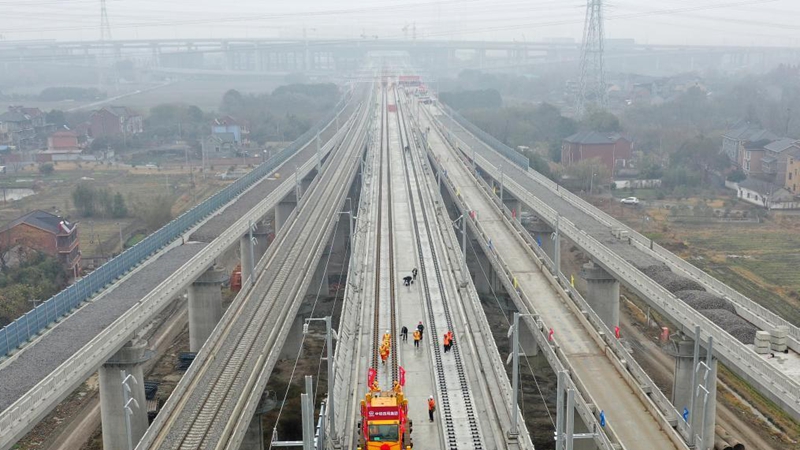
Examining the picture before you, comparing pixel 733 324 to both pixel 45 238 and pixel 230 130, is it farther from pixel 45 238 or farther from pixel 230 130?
pixel 230 130

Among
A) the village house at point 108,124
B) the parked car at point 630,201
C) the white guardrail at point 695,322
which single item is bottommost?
the parked car at point 630,201

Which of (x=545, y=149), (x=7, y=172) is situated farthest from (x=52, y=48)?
(x=545, y=149)

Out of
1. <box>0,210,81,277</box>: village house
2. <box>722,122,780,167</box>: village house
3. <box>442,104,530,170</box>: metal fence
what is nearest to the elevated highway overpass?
<box>0,210,81,277</box>: village house

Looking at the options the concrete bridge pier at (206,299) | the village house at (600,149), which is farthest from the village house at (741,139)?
the concrete bridge pier at (206,299)

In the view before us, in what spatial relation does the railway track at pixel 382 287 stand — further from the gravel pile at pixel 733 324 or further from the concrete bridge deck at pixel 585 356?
the gravel pile at pixel 733 324

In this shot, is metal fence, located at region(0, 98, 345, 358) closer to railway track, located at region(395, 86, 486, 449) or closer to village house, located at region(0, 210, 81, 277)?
village house, located at region(0, 210, 81, 277)

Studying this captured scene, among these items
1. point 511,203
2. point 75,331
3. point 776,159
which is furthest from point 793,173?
point 75,331

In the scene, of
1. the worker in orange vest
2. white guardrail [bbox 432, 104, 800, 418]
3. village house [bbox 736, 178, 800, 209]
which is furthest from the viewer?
village house [bbox 736, 178, 800, 209]

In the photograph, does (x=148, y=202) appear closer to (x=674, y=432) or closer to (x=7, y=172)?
(x=7, y=172)
